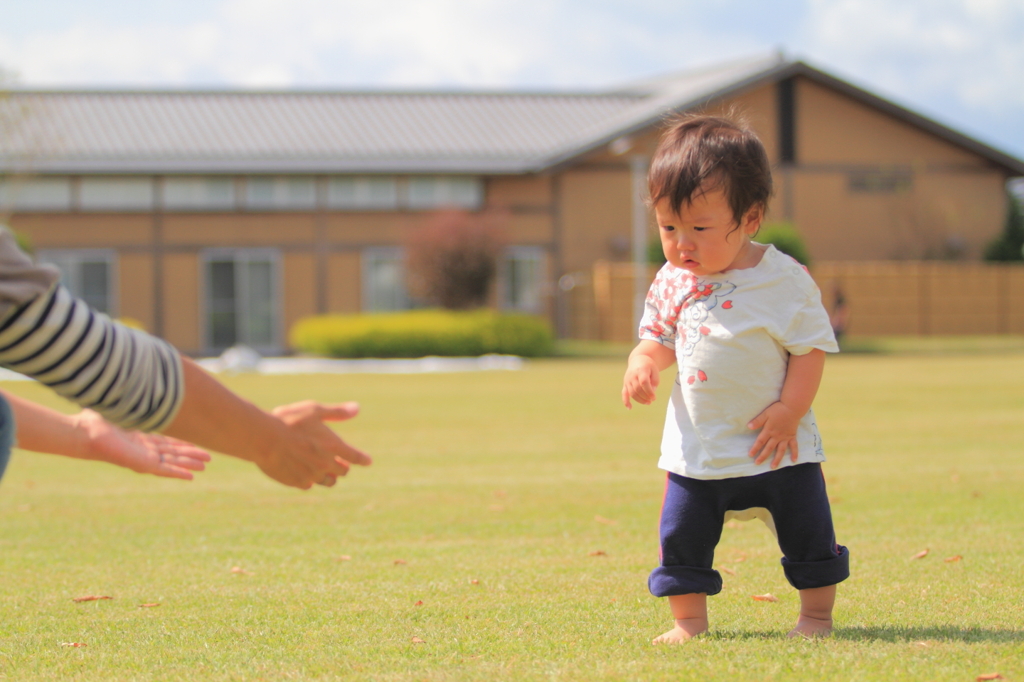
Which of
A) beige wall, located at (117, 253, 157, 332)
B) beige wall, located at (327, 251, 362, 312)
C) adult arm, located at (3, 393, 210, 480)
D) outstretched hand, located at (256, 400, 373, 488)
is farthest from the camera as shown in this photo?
beige wall, located at (327, 251, 362, 312)

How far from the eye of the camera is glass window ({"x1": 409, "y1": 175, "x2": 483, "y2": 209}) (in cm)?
3044

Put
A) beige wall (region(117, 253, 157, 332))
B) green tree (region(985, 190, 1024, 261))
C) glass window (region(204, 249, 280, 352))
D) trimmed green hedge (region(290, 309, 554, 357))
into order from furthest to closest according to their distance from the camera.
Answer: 1. green tree (region(985, 190, 1024, 261))
2. glass window (region(204, 249, 280, 352))
3. beige wall (region(117, 253, 157, 332))
4. trimmed green hedge (region(290, 309, 554, 357))

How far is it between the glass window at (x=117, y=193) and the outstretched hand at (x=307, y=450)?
1144 inches

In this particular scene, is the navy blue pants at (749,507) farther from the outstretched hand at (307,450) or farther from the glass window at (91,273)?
the glass window at (91,273)

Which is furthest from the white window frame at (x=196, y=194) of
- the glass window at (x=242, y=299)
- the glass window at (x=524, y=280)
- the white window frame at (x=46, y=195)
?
the glass window at (x=524, y=280)

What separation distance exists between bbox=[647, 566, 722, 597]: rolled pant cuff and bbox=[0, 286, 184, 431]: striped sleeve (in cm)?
179

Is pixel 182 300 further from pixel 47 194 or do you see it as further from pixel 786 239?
pixel 786 239

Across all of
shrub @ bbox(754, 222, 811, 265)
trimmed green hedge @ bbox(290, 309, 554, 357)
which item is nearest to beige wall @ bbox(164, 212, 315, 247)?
trimmed green hedge @ bbox(290, 309, 554, 357)

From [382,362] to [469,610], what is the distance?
20758mm

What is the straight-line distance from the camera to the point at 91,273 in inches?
1158

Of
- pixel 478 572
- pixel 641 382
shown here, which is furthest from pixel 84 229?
pixel 641 382

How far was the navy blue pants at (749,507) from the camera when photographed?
10.3 ft

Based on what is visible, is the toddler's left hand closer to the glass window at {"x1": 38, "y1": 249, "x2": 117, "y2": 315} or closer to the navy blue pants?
the navy blue pants

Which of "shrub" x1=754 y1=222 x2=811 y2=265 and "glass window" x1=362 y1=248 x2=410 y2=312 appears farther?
"glass window" x1=362 y1=248 x2=410 y2=312
